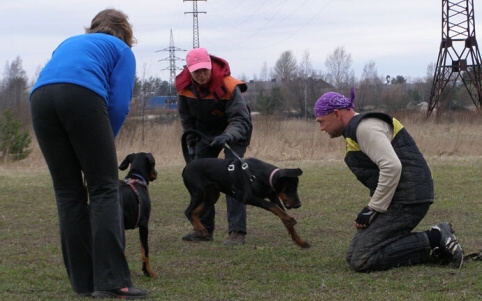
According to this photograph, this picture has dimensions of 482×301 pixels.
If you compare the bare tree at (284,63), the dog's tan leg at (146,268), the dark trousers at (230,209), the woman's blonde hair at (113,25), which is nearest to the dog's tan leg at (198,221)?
the dark trousers at (230,209)

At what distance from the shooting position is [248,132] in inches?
264

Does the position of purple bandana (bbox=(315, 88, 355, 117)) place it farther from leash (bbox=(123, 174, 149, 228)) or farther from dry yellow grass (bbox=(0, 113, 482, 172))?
dry yellow grass (bbox=(0, 113, 482, 172))

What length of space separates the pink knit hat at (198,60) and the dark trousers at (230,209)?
91 centimetres

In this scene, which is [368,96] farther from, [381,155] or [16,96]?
[381,155]

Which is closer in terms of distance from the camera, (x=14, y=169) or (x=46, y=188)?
(x=46, y=188)

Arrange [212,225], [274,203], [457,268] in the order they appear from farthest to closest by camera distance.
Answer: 1. [212,225]
2. [274,203]
3. [457,268]

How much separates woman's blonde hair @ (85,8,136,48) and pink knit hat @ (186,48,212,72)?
1.69m

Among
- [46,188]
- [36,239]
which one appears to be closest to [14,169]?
[46,188]

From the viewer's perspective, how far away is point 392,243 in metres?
4.92

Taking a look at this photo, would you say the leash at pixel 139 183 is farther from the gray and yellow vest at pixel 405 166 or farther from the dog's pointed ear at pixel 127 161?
the gray and yellow vest at pixel 405 166

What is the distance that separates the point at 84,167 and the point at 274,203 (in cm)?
258

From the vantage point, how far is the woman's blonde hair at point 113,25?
173 inches

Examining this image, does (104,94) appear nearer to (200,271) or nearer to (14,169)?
(200,271)

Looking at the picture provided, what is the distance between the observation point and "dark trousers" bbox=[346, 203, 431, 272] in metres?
4.87
